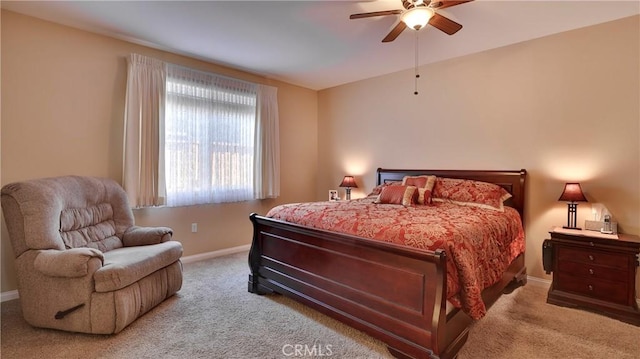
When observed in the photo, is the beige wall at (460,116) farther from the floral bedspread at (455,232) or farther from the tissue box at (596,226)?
the floral bedspread at (455,232)

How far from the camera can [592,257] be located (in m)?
2.82

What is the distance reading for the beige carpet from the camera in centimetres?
216

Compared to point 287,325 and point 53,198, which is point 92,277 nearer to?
point 53,198

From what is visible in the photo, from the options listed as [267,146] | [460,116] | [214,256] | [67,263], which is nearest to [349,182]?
[267,146]

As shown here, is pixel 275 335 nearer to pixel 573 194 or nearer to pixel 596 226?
pixel 573 194

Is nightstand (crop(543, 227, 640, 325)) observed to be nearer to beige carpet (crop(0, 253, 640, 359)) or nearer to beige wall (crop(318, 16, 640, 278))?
beige carpet (crop(0, 253, 640, 359))

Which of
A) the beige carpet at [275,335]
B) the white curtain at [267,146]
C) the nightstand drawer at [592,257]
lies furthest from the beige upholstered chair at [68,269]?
the nightstand drawer at [592,257]

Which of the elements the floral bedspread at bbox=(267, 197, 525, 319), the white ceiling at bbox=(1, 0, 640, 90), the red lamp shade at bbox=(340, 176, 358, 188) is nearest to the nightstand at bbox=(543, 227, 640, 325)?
the floral bedspread at bbox=(267, 197, 525, 319)

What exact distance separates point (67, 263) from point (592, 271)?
438cm

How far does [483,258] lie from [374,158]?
2919 millimetres

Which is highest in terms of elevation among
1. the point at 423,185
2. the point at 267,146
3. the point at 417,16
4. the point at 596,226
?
the point at 417,16

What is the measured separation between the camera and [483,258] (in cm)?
236

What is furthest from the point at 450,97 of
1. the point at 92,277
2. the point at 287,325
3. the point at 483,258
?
the point at 92,277
